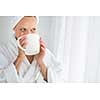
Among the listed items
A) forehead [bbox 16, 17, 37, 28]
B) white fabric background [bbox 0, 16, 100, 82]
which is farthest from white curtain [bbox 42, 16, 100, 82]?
forehead [bbox 16, 17, 37, 28]

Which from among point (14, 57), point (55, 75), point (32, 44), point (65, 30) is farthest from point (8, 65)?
point (65, 30)

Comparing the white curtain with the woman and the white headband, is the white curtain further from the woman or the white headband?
the white headband

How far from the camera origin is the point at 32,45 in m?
1.58

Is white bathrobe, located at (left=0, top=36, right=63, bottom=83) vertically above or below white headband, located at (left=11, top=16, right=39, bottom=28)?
below

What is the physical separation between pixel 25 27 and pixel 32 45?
128mm

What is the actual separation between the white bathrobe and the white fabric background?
4cm

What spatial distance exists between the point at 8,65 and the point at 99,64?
0.59m

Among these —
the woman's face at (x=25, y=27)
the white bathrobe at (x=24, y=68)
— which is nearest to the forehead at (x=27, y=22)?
the woman's face at (x=25, y=27)

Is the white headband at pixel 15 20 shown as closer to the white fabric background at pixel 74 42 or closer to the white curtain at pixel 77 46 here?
the white fabric background at pixel 74 42

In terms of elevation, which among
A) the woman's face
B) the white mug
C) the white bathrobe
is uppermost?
the woman's face

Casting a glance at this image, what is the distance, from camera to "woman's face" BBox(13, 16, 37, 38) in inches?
62.0
